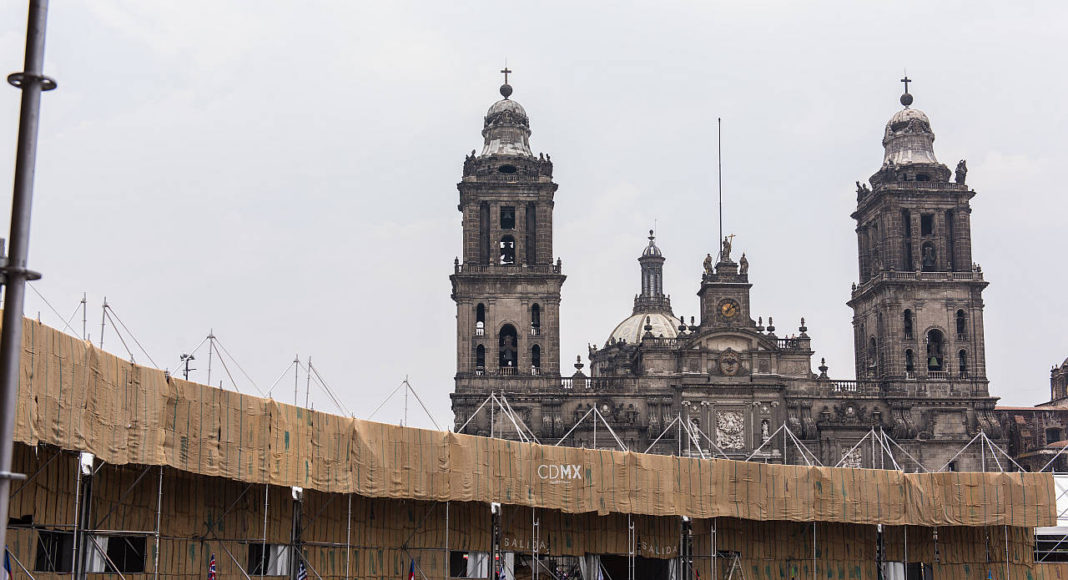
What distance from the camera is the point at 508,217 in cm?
8581

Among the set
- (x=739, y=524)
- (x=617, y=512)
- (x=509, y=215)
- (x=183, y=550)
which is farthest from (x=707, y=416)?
(x=183, y=550)

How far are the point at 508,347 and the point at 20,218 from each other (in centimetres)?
7283

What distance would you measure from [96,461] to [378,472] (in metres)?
9.63

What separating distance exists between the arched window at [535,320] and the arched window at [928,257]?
25131mm

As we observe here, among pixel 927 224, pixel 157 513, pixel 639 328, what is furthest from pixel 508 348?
pixel 157 513

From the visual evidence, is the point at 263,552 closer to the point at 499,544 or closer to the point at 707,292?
the point at 499,544

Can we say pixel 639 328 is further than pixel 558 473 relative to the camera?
Yes

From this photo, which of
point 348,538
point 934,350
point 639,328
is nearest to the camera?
point 348,538

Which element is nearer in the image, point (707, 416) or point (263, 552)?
point (263, 552)

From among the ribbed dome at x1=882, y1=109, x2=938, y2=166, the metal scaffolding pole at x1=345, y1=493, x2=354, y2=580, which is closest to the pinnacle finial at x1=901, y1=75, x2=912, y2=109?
the ribbed dome at x1=882, y1=109, x2=938, y2=166

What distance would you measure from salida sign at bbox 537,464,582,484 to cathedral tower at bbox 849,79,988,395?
147 ft

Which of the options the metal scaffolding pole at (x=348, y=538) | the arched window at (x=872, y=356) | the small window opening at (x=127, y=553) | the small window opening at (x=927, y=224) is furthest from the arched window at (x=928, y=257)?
the small window opening at (x=127, y=553)

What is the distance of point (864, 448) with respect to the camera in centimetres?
8338

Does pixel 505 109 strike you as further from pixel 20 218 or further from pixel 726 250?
pixel 20 218
